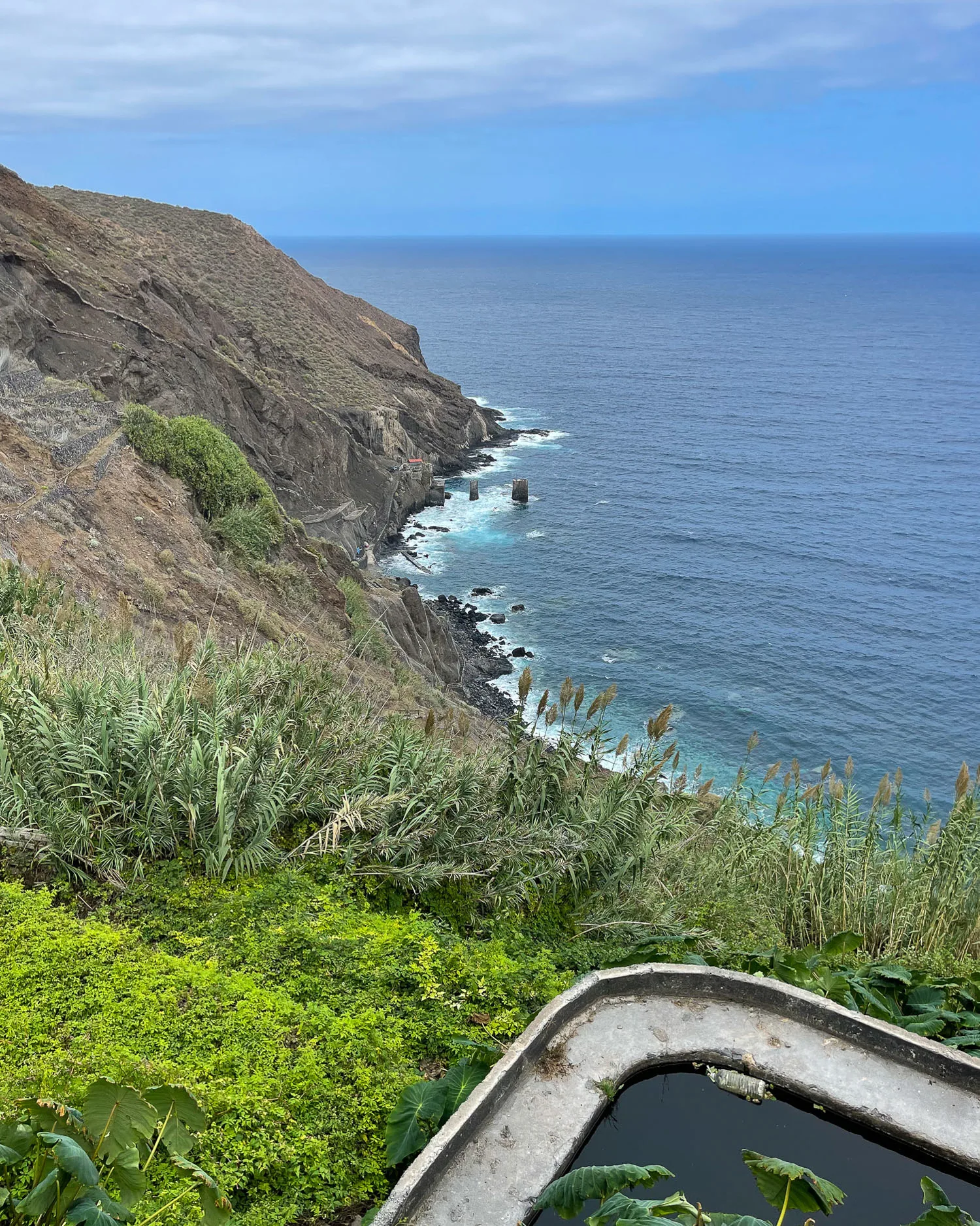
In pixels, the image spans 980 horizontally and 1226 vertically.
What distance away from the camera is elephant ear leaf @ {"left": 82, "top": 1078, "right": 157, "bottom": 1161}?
3908 millimetres

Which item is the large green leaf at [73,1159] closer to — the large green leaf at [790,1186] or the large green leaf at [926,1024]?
the large green leaf at [790,1186]

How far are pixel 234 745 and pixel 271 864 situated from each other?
3.28ft

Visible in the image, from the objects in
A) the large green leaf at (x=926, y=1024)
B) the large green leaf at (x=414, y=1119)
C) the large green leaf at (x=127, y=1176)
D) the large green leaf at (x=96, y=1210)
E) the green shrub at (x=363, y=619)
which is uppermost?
the green shrub at (x=363, y=619)

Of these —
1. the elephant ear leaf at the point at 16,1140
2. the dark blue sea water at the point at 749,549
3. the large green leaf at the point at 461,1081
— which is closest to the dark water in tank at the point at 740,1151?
the large green leaf at the point at 461,1081

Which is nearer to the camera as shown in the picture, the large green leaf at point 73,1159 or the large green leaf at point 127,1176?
the large green leaf at point 73,1159

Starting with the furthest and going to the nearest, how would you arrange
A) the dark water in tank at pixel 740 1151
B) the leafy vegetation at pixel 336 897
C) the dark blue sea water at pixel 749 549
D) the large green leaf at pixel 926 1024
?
1. the dark blue sea water at pixel 749 549
2. the large green leaf at pixel 926 1024
3. the leafy vegetation at pixel 336 897
4. the dark water in tank at pixel 740 1151

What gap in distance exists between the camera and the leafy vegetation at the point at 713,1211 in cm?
442

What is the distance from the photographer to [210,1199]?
4.17 meters

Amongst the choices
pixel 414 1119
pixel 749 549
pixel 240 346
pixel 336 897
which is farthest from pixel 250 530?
pixel 749 549

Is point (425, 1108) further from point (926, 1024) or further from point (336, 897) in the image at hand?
point (926, 1024)

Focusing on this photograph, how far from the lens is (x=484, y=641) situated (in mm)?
42312

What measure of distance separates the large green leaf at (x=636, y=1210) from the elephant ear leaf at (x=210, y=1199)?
1623 millimetres

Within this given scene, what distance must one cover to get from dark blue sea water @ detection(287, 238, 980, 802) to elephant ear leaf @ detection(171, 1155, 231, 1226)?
29.7 metres

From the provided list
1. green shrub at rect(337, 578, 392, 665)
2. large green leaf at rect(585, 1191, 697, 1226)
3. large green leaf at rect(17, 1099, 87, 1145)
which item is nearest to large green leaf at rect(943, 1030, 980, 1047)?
large green leaf at rect(585, 1191, 697, 1226)
